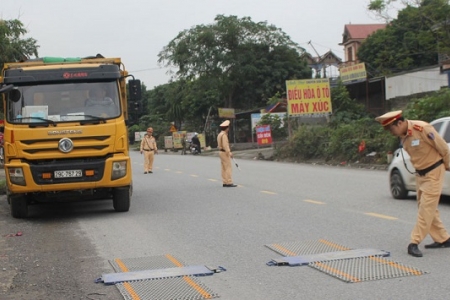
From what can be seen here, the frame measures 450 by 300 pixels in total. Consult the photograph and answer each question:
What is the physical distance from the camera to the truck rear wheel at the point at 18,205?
1190cm

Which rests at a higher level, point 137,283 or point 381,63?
point 381,63

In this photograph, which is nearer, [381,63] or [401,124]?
[401,124]

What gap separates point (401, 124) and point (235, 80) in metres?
54.4

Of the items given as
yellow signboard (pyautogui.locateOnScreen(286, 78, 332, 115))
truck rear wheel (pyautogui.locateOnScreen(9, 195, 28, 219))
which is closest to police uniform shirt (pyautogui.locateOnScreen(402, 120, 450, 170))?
truck rear wheel (pyautogui.locateOnScreen(9, 195, 28, 219))

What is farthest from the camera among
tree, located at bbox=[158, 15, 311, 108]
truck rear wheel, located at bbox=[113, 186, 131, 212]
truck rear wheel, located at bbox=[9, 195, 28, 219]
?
tree, located at bbox=[158, 15, 311, 108]

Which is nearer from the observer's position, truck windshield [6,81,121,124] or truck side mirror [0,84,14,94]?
truck side mirror [0,84,14,94]

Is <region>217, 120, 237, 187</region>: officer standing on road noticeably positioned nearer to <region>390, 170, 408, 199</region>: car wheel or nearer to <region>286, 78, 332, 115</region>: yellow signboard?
<region>390, 170, 408, 199</region>: car wheel

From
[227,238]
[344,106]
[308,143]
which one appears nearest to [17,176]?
[227,238]

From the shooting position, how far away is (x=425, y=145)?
7.45 meters

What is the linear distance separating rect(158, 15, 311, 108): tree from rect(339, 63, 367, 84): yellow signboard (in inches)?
708

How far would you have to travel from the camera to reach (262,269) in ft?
23.2

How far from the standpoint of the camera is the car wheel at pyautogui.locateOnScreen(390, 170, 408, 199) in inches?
511

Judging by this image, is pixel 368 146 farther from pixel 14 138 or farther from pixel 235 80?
pixel 235 80

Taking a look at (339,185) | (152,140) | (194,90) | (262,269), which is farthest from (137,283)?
(194,90)
